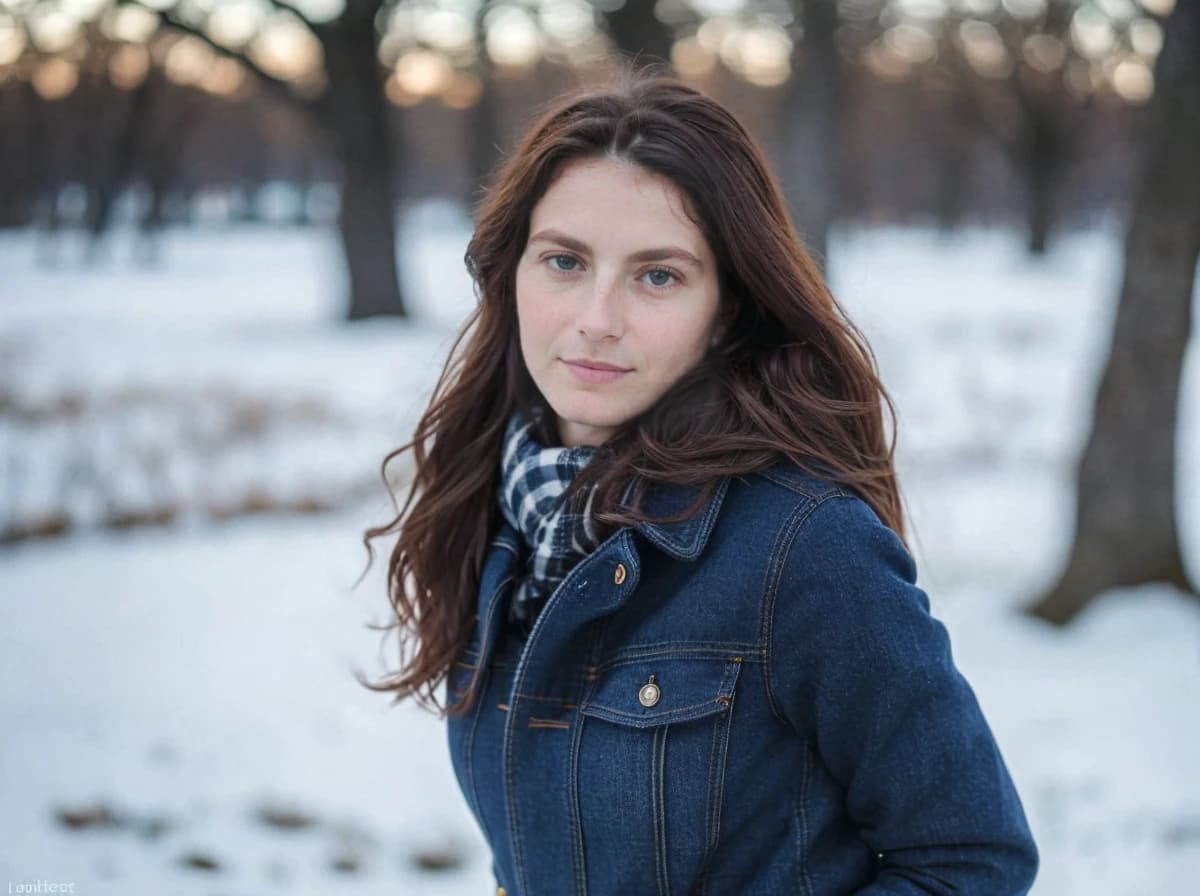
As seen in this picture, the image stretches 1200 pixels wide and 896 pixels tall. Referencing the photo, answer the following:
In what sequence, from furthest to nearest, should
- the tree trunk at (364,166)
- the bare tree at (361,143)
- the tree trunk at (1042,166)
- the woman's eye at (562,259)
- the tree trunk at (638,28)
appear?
the tree trunk at (1042,166)
the tree trunk at (364,166)
the bare tree at (361,143)
the tree trunk at (638,28)
the woman's eye at (562,259)

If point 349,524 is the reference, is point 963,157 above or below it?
above

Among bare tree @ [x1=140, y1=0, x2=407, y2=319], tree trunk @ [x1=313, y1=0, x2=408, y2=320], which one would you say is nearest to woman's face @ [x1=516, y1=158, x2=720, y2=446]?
bare tree @ [x1=140, y1=0, x2=407, y2=319]

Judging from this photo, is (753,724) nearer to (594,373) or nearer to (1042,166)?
(594,373)

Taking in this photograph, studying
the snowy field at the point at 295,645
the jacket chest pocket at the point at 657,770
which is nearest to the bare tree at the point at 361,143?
the snowy field at the point at 295,645

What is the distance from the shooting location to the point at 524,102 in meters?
48.6

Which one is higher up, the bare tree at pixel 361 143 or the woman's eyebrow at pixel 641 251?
the bare tree at pixel 361 143

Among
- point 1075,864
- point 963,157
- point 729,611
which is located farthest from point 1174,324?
point 963,157

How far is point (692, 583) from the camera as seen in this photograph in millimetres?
1562

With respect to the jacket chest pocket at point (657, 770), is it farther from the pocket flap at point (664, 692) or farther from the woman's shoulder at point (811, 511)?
the woman's shoulder at point (811, 511)

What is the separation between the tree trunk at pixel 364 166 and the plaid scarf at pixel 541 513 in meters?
14.4

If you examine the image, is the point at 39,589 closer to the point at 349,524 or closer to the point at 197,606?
the point at 197,606

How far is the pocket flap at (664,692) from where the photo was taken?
4.92 ft

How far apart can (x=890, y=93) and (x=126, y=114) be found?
2933 cm

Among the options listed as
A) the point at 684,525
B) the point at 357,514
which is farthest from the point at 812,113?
the point at 684,525
